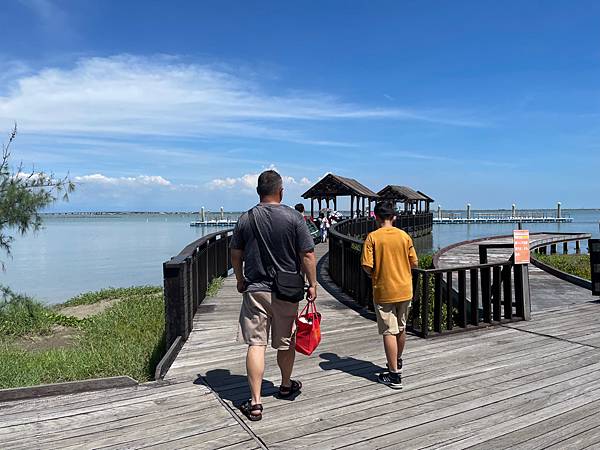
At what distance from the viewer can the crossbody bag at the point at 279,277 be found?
3326 mm

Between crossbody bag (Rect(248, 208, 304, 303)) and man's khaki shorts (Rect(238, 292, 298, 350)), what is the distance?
0.08 metres

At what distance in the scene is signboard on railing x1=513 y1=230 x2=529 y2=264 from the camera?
246 inches

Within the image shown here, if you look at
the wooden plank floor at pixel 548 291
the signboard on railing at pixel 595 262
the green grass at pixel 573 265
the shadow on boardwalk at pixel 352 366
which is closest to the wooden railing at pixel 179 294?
the shadow on boardwalk at pixel 352 366

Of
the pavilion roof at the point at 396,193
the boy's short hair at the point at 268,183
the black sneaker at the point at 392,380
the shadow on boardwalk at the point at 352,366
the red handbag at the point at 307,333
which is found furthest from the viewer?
the pavilion roof at the point at 396,193

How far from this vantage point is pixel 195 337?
19.0 feet

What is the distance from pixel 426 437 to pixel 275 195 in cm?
187

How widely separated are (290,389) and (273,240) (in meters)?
1.20

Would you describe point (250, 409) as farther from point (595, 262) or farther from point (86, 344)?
point (595, 262)

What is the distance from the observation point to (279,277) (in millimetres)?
3334

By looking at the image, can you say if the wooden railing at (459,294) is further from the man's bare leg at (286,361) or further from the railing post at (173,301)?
the railing post at (173,301)

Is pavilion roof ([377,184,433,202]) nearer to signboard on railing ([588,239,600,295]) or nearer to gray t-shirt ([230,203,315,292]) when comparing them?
signboard on railing ([588,239,600,295])

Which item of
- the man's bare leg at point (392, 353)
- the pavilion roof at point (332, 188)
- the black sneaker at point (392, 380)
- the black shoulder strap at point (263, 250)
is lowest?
the black sneaker at point (392, 380)

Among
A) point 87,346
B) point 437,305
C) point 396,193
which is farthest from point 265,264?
point 396,193

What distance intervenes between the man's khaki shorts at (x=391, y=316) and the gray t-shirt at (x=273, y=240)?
1.07m
